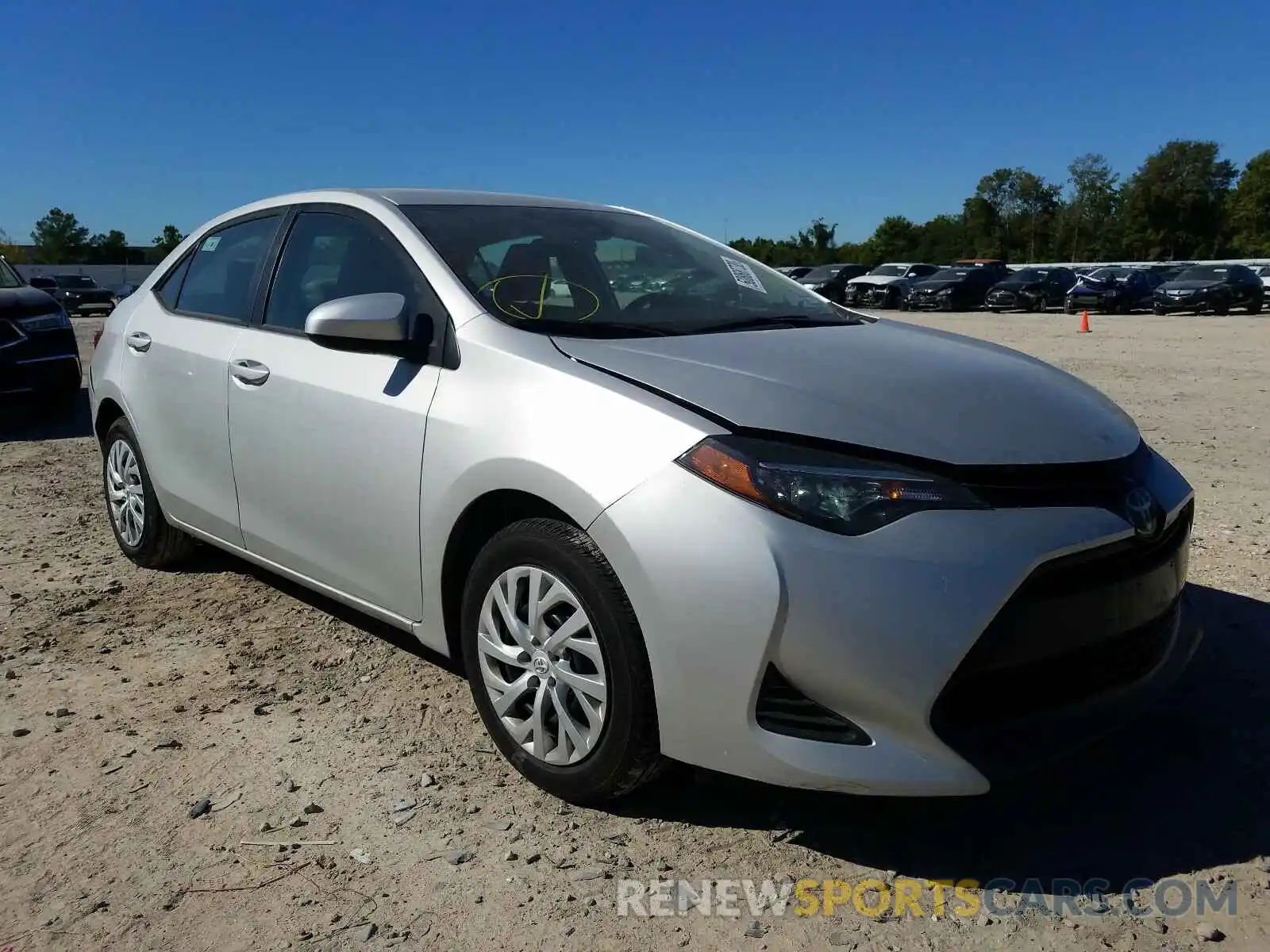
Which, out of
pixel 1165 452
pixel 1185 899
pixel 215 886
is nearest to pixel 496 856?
pixel 215 886

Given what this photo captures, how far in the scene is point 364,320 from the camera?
116 inches

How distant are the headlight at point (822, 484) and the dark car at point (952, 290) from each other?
31.6m

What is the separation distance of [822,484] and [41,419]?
9461mm

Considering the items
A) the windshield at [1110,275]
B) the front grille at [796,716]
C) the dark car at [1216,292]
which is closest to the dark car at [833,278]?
the windshield at [1110,275]

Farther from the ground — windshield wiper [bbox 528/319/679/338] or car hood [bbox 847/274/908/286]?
windshield wiper [bbox 528/319/679/338]

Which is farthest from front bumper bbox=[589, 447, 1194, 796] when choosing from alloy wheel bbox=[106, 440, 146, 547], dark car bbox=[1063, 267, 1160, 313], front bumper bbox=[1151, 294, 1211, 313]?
dark car bbox=[1063, 267, 1160, 313]

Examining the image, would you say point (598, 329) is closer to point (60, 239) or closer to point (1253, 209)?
point (1253, 209)

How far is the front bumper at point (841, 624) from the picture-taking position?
7.10 ft

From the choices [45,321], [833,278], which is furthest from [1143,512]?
[833,278]

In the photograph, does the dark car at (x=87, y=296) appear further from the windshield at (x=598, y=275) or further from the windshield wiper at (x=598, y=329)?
the windshield wiper at (x=598, y=329)

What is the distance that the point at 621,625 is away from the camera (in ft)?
7.84

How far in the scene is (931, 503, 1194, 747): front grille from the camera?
2.22 m

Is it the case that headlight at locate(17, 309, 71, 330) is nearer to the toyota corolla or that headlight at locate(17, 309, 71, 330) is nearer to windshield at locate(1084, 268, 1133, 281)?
the toyota corolla

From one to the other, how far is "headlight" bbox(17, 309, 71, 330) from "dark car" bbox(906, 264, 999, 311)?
27396 millimetres
